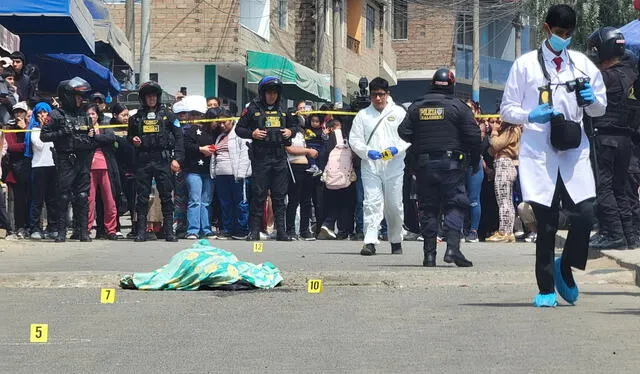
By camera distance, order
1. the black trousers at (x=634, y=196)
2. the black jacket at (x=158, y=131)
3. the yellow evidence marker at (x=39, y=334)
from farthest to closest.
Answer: the black jacket at (x=158, y=131), the black trousers at (x=634, y=196), the yellow evidence marker at (x=39, y=334)

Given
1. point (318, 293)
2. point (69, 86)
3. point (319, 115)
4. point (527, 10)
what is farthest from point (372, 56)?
point (318, 293)

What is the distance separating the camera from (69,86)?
58.4 feet

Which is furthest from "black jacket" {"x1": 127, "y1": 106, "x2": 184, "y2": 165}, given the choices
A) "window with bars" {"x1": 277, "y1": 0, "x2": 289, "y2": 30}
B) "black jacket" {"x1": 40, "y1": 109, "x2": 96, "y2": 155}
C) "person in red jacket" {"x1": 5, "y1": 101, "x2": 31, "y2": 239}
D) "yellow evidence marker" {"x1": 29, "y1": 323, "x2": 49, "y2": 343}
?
"window with bars" {"x1": 277, "y1": 0, "x2": 289, "y2": 30}

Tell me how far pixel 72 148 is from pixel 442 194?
5852 millimetres

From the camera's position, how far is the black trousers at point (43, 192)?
18.4 m

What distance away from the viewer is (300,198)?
20.5 metres

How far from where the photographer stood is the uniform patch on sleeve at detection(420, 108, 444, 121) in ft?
45.5

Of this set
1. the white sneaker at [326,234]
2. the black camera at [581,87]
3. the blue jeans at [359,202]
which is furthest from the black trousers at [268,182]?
the black camera at [581,87]

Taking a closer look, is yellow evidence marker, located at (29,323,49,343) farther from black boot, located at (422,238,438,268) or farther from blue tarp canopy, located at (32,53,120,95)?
blue tarp canopy, located at (32,53,120,95)

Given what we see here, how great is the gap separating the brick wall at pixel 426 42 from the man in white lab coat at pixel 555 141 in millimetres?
53100

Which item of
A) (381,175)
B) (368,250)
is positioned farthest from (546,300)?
(381,175)

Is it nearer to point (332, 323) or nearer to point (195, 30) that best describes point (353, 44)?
point (195, 30)

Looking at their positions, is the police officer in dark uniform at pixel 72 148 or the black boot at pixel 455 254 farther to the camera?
the police officer in dark uniform at pixel 72 148

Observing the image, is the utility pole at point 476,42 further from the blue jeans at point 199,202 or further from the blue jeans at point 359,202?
the blue jeans at point 199,202
